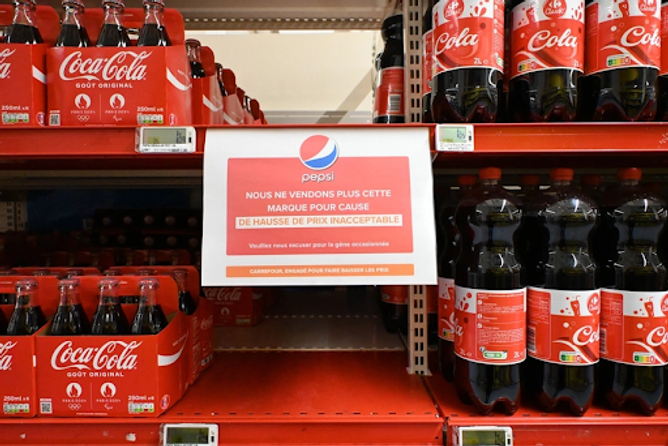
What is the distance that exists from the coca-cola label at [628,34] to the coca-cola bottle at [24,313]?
1.57 m

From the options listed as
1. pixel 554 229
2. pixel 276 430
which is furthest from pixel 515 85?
pixel 276 430

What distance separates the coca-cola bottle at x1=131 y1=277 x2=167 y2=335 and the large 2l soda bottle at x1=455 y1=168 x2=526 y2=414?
0.79m

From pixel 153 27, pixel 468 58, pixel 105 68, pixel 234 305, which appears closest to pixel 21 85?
pixel 105 68

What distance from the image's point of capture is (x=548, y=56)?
3.19 ft

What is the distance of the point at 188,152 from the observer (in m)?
0.93

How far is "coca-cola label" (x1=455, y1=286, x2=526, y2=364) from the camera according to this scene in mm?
945

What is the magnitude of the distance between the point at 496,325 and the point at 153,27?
3.99 feet

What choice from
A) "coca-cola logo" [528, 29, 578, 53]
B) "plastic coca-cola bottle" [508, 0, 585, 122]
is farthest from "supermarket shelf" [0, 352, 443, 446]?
"coca-cola logo" [528, 29, 578, 53]

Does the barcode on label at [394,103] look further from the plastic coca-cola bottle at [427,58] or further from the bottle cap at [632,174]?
the bottle cap at [632,174]

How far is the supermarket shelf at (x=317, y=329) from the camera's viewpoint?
4.66 ft

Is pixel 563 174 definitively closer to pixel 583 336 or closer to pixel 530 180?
pixel 530 180

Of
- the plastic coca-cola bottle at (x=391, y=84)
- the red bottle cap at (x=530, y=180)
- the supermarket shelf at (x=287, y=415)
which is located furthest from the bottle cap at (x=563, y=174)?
the supermarket shelf at (x=287, y=415)

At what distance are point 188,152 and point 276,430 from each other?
71cm

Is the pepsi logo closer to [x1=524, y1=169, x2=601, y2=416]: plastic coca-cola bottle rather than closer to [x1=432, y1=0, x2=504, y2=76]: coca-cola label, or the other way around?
[x1=432, y1=0, x2=504, y2=76]: coca-cola label
